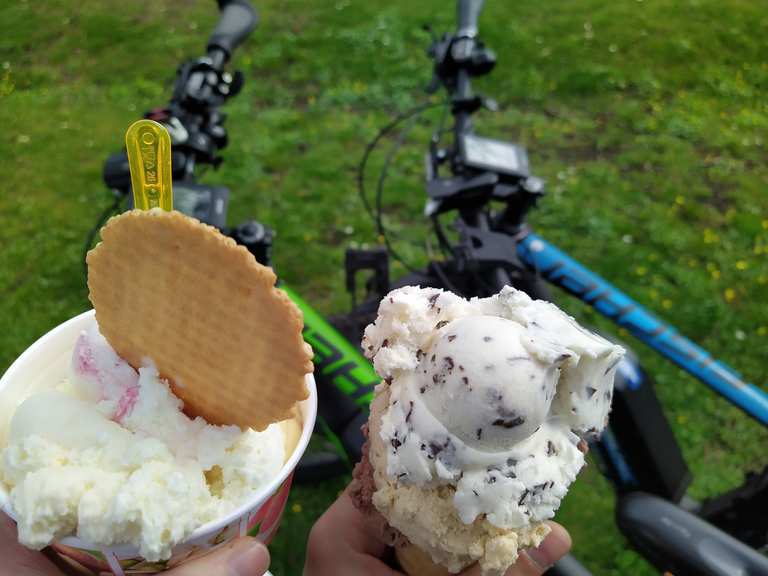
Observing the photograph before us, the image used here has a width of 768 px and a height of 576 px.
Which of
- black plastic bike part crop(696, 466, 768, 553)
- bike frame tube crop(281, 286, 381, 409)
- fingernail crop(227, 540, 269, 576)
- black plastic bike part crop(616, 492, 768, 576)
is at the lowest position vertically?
black plastic bike part crop(696, 466, 768, 553)

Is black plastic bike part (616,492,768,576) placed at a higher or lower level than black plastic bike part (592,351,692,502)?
higher

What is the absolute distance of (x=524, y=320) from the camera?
1289mm

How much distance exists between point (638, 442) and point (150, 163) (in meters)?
2.11

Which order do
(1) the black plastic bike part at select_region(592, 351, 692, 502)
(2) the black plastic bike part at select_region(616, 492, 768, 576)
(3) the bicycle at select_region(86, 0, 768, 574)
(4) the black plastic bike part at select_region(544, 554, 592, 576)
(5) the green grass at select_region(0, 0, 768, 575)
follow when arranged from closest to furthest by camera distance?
(2) the black plastic bike part at select_region(616, 492, 768, 576), (4) the black plastic bike part at select_region(544, 554, 592, 576), (3) the bicycle at select_region(86, 0, 768, 574), (1) the black plastic bike part at select_region(592, 351, 692, 502), (5) the green grass at select_region(0, 0, 768, 575)

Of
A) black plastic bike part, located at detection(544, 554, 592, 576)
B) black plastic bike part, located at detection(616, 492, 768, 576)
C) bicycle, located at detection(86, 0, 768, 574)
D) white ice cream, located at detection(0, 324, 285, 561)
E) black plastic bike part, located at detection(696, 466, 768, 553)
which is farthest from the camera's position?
black plastic bike part, located at detection(696, 466, 768, 553)

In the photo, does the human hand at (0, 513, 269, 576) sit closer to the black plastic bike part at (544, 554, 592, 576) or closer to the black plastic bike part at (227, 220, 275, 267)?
the black plastic bike part at (544, 554, 592, 576)

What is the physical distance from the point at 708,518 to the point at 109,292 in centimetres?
262

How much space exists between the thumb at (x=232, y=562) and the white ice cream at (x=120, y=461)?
10 centimetres

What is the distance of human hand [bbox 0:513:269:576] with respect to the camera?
1.31 m

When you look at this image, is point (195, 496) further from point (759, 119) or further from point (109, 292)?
point (759, 119)

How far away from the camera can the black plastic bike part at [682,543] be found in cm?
186

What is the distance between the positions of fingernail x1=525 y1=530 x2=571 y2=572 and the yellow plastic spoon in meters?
1.17

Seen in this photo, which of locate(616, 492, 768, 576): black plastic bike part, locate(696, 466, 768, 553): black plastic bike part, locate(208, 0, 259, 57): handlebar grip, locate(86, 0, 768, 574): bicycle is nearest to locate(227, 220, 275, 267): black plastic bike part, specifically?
locate(86, 0, 768, 574): bicycle

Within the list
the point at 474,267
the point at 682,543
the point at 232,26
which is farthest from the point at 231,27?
the point at 682,543
